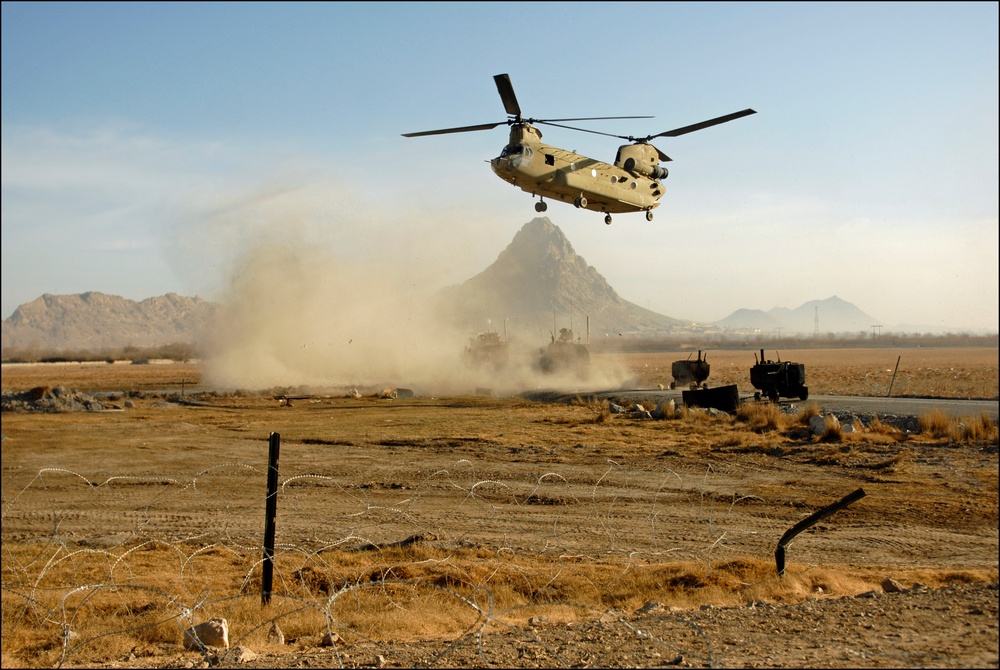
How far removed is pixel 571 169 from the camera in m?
21.5

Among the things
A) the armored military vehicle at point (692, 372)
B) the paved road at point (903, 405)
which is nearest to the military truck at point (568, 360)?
the armored military vehicle at point (692, 372)

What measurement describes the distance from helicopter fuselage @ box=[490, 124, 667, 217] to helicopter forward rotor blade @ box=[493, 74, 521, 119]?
40 centimetres

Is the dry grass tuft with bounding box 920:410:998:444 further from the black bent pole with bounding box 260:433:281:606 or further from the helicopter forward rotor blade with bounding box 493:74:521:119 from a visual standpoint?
the black bent pole with bounding box 260:433:281:606

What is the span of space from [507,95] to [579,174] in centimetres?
286

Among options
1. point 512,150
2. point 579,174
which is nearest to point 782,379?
point 579,174

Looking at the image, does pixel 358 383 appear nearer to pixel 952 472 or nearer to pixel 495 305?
pixel 952 472

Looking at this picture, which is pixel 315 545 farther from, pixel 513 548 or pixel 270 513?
pixel 270 513

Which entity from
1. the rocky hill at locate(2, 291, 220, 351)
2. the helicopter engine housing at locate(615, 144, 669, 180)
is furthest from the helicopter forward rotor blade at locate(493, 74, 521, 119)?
the rocky hill at locate(2, 291, 220, 351)

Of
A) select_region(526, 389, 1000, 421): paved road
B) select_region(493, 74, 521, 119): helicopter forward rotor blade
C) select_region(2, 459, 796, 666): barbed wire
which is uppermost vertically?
select_region(493, 74, 521, 119): helicopter forward rotor blade

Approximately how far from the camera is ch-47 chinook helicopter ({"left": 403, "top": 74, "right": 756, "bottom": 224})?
2084 cm

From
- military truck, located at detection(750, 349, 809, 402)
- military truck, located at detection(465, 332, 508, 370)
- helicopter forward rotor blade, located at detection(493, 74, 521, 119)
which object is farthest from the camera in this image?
military truck, located at detection(465, 332, 508, 370)

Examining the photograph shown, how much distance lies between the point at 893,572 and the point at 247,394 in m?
48.0

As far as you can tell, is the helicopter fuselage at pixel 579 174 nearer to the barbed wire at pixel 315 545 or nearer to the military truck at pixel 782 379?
the barbed wire at pixel 315 545

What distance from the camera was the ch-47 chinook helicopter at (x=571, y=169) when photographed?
68.4 feet
